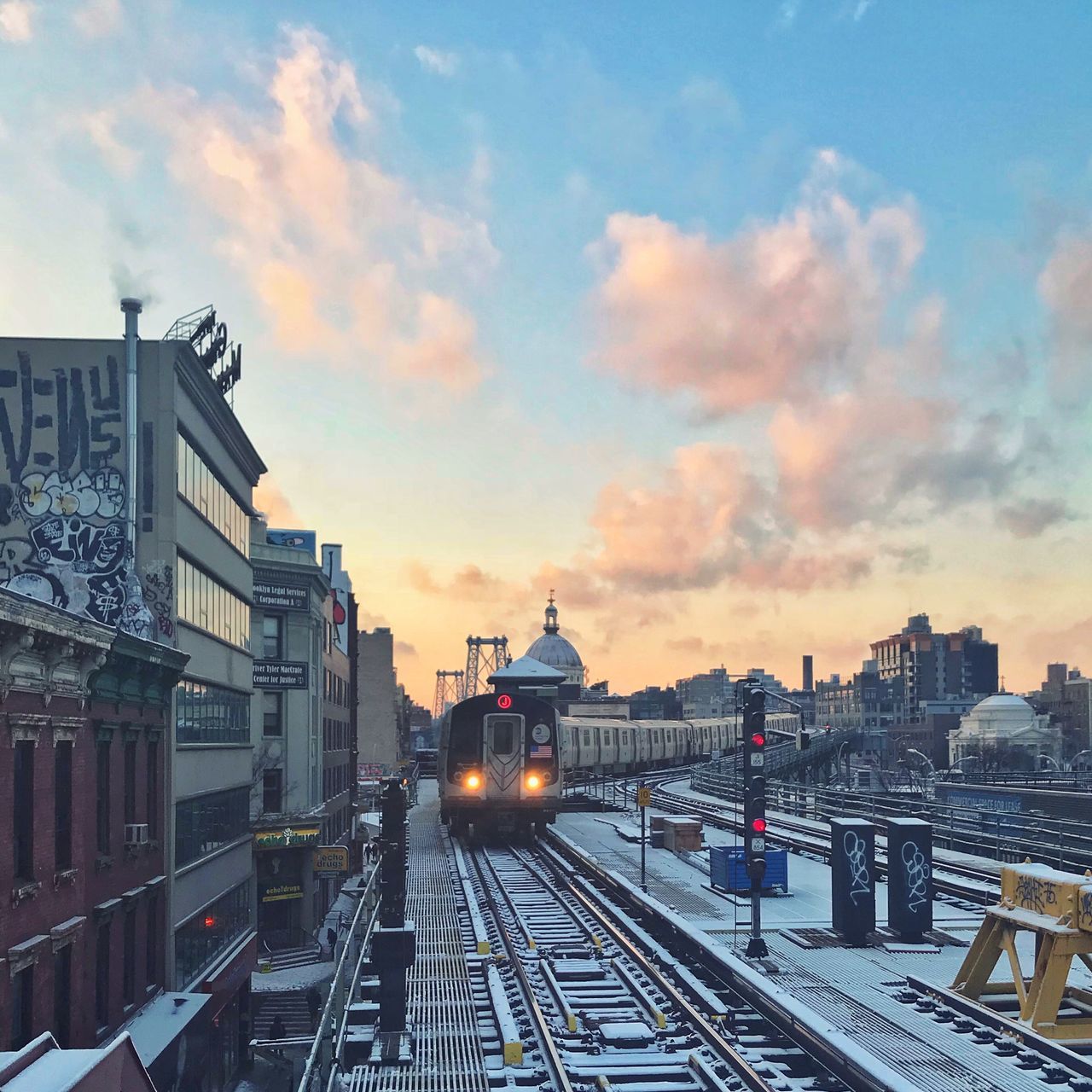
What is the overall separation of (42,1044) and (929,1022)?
12.6m

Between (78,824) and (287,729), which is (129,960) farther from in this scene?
(287,729)

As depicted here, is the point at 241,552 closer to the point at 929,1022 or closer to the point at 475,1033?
the point at 475,1033

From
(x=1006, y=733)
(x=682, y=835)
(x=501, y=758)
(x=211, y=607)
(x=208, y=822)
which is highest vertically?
(x=211, y=607)

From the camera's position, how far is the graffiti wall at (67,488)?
2238cm

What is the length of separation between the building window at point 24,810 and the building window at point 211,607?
840 cm

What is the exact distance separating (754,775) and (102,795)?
12017 mm

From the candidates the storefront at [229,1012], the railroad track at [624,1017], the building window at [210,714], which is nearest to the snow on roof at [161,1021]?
the storefront at [229,1012]

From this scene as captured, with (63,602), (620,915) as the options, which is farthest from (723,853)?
(63,602)

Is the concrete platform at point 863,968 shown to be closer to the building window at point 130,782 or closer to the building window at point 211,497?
the building window at point 130,782

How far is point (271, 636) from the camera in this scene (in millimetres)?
47188

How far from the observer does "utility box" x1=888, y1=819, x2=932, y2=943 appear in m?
22.7

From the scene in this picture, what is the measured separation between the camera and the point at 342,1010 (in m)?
17.0

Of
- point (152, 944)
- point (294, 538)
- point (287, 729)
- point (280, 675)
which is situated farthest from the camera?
point (294, 538)

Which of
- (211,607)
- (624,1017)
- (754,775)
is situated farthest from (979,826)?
(211,607)
